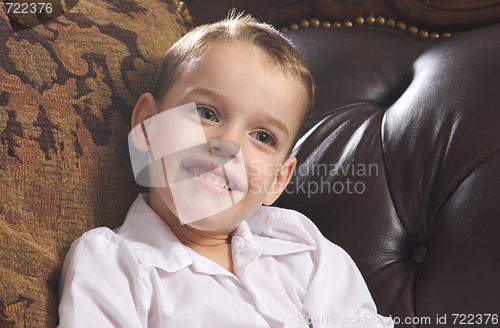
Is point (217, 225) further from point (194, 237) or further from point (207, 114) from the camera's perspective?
point (207, 114)

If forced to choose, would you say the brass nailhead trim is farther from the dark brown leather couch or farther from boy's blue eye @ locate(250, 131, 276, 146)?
boy's blue eye @ locate(250, 131, 276, 146)

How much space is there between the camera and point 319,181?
688mm

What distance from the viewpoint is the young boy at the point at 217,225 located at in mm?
453

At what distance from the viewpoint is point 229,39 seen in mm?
576

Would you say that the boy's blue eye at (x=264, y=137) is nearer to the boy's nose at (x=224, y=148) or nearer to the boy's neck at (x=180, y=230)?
the boy's nose at (x=224, y=148)

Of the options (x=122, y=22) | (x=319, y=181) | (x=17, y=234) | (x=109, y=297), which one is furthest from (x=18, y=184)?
(x=319, y=181)

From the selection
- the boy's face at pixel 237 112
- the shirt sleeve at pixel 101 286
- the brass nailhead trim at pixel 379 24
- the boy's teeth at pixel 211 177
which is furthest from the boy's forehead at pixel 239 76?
the brass nailhead trim at pixel 379 24

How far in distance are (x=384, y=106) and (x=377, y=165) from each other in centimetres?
18

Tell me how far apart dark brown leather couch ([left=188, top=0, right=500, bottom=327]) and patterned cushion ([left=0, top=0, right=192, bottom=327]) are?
0.34 meters

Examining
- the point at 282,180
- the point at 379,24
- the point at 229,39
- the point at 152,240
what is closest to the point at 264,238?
the point at 282,180

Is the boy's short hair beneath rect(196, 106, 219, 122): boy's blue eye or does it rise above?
above

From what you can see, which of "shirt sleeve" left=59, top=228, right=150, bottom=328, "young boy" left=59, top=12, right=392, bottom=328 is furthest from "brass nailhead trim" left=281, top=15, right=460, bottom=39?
"shirt sleeve" left=59, top=228, right=150, bottom=328

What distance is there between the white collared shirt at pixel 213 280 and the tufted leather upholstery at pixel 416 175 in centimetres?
5

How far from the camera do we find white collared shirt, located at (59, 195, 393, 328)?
42 centimetres
